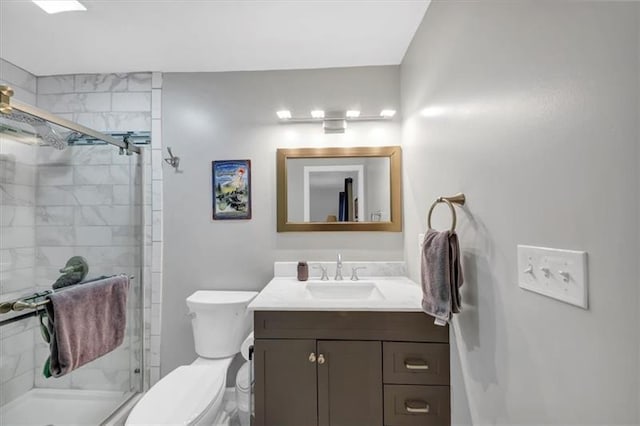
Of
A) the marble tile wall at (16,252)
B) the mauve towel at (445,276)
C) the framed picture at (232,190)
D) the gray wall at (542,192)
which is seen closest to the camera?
the gray wall at (542,192)

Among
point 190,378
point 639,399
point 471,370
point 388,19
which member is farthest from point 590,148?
point 190,378

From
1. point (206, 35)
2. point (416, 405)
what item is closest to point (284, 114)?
point (206, 35)

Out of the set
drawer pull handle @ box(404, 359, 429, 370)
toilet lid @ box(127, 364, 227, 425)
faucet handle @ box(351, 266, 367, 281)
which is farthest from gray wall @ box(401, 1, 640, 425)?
toilet lid @ box(127, 364, 227, 425)

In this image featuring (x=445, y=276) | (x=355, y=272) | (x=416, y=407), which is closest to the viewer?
(x=445, y=276)

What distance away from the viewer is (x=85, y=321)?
154 cm

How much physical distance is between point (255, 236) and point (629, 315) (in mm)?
1816

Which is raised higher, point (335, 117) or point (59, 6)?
point (59, 6)

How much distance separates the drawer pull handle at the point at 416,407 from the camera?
131cm

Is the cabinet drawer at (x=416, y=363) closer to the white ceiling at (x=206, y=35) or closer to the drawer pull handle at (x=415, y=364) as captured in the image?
the drawer pull handle at (x=415, y=364)

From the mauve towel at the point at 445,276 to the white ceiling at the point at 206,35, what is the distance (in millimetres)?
1245

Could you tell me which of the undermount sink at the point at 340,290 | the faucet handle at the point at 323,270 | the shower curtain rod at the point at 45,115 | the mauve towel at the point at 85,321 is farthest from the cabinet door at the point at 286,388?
the shower curtain rod at the point at 45,115

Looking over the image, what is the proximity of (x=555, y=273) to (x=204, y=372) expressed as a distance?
169 centimetres

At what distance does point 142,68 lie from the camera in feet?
6.65

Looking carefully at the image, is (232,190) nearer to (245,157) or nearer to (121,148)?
(245,157)
